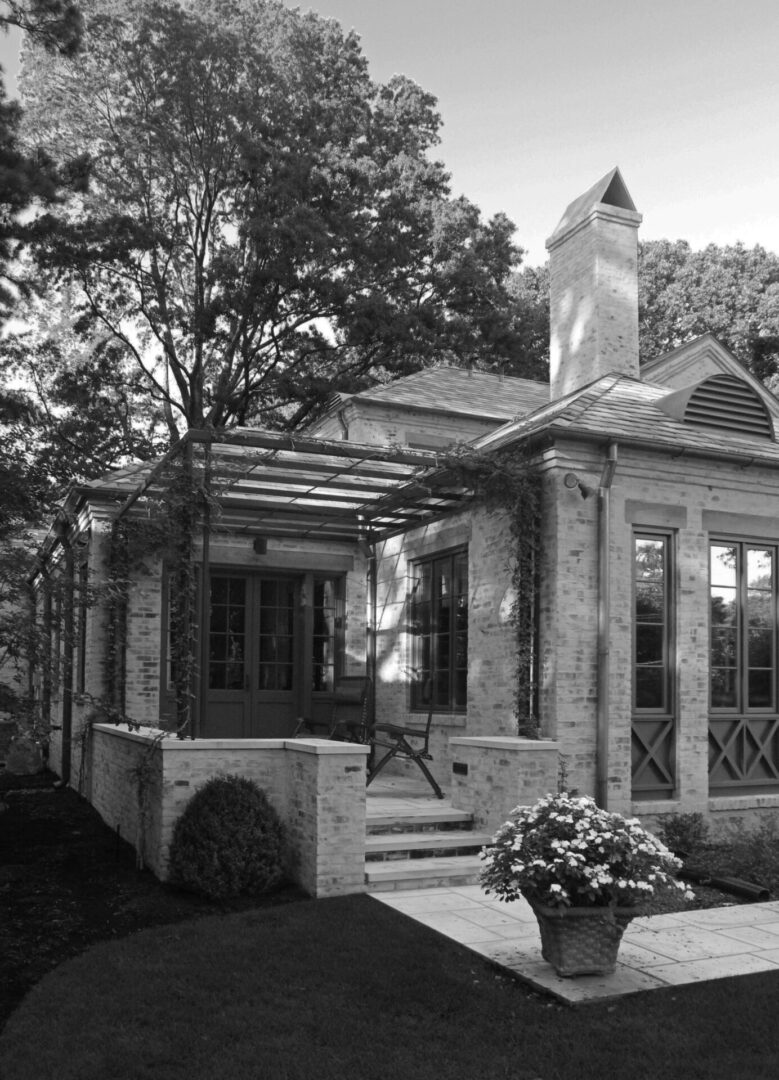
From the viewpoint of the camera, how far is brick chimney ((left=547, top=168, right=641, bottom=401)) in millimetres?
11766

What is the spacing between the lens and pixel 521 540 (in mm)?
9148

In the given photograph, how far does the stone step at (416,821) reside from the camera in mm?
8586

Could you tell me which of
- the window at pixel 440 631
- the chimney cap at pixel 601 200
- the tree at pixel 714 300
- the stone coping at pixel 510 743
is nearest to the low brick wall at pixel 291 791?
the stone coping at pixel 510 743

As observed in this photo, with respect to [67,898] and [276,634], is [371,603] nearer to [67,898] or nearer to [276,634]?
[276,634]

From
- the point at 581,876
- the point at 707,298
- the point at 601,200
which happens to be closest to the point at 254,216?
the point at 601,200

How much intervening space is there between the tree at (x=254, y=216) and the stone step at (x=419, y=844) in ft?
45.2

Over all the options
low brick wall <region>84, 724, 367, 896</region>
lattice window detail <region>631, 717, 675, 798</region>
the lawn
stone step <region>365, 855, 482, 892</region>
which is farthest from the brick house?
the lawn

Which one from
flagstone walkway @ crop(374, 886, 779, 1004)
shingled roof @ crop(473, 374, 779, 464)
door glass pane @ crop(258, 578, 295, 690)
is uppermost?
shingled roof @ crop(473, 374, 779, 464)

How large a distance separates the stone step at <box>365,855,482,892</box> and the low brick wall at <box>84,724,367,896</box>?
21cm

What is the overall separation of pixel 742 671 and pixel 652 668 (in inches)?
45.0

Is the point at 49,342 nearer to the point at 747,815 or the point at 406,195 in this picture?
the point at 406,195

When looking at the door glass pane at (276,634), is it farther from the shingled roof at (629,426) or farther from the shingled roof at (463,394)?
the shingled roof at (629,426)

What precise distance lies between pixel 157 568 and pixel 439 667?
11.8 ft

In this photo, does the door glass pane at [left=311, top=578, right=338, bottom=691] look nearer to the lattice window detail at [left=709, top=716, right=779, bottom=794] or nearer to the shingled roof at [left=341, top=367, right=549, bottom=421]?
the shingled roof at [left=341, top=367, right=549, bottom=421]
